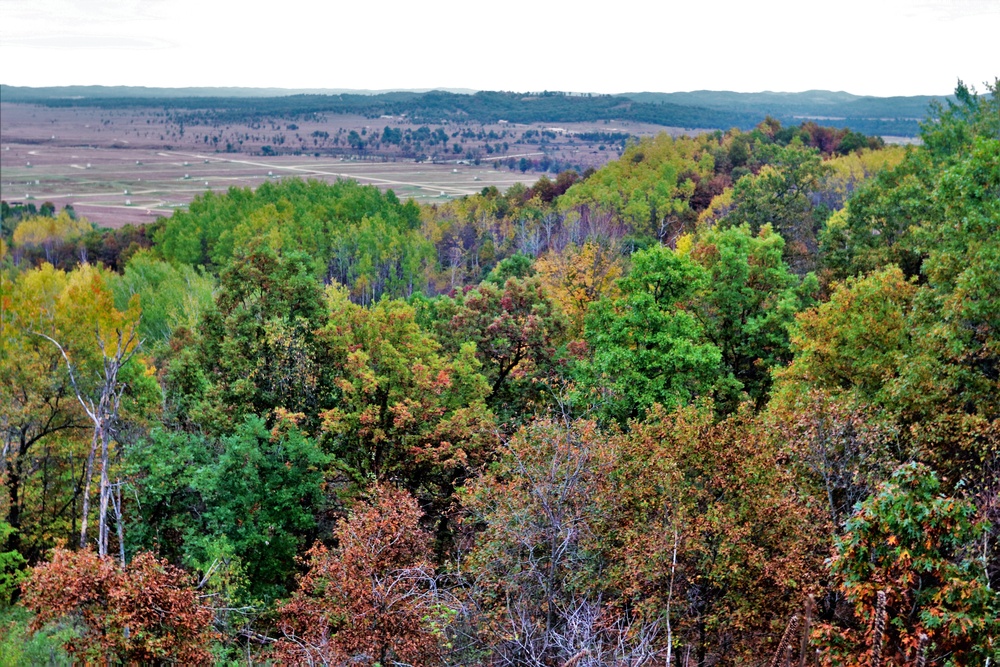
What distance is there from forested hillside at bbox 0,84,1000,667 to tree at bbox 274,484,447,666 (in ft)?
0.28

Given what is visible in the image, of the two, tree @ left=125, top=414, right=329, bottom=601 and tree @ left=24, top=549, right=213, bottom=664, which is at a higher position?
tree @ left=24, top=549, right=213, bottom=664

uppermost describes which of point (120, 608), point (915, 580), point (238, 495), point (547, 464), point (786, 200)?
point (786, 200)

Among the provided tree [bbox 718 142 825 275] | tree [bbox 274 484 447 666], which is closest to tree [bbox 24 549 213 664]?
tree [bbox 274 484 447 666]

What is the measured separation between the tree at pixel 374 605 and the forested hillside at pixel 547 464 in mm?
86

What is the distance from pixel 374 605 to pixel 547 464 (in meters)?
4.92

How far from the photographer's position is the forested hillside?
1219 centimetres

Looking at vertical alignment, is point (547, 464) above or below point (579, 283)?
below

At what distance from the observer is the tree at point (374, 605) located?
14.0 m

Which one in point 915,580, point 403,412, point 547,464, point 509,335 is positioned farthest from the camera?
point 509,335

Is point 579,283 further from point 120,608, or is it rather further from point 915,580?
point 120,608

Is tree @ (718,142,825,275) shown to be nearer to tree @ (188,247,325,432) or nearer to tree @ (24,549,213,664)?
tree @ (188,247,325,432)

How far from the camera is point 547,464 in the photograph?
Result: 1698cm

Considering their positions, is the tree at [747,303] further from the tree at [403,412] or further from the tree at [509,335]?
the tree at [403,412]

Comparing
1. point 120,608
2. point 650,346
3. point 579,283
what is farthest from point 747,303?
point 120,608
